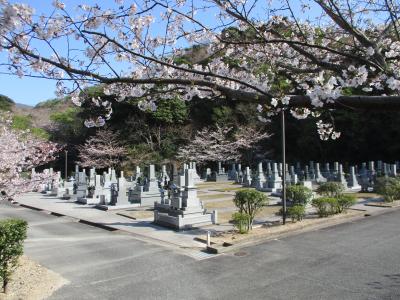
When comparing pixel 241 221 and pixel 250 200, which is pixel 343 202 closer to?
pixel 250 200

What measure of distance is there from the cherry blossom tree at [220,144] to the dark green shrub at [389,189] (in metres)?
24.8

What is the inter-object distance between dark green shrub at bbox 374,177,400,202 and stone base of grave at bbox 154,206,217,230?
9.09 metres

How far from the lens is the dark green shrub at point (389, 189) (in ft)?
59.4

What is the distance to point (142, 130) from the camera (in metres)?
42.6

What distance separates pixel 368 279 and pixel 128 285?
16.1 feet

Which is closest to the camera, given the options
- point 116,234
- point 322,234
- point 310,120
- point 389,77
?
point 389,77

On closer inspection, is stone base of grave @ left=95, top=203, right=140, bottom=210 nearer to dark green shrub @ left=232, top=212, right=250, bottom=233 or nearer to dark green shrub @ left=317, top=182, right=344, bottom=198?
dark green shrub @ left=232, top=212, right=250, bottom=233

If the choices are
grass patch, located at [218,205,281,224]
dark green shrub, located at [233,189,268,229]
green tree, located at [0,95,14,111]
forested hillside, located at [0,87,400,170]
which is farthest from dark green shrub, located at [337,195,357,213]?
green tree, located at [0,95,14,111]

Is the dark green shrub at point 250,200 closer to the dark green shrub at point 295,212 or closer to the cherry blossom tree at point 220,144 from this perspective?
the dark green shrub at point 295,212

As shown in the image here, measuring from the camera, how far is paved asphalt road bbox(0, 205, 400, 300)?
23.7 feet

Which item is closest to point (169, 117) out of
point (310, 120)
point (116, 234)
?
point (310, 120)

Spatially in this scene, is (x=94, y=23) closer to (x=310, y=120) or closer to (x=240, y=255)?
(x=240, y=255)

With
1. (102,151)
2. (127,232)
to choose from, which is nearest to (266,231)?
(127,232)

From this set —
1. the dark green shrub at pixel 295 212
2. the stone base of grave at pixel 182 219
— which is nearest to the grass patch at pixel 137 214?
the stone base of grave at pixel 182 219
